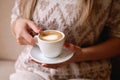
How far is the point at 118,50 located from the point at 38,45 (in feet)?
1.02

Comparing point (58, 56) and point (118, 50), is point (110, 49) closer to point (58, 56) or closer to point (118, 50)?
point (118, 50)

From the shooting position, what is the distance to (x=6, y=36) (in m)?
1.25

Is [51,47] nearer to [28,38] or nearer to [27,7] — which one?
[28,38]

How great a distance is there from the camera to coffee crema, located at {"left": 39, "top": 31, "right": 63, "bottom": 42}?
81 cm

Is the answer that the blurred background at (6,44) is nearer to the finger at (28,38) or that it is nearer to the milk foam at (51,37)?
the finger at (28,38)

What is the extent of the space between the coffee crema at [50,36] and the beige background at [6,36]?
412 millimetres

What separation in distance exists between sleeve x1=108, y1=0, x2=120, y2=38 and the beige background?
1.58ft

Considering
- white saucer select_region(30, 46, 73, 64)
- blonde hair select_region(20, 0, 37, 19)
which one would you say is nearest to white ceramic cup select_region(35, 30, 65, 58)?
white saucer select_region(30, 46, 73, 64)

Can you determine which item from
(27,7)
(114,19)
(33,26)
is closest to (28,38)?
(33,26)

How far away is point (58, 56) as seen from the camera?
841mm

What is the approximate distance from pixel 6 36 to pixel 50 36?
18.7 inches

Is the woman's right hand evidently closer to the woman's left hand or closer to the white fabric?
the woman's left hand

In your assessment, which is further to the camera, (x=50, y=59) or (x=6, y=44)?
(x=6, y=44)

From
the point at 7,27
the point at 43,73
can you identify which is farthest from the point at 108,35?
the point at 7,27
